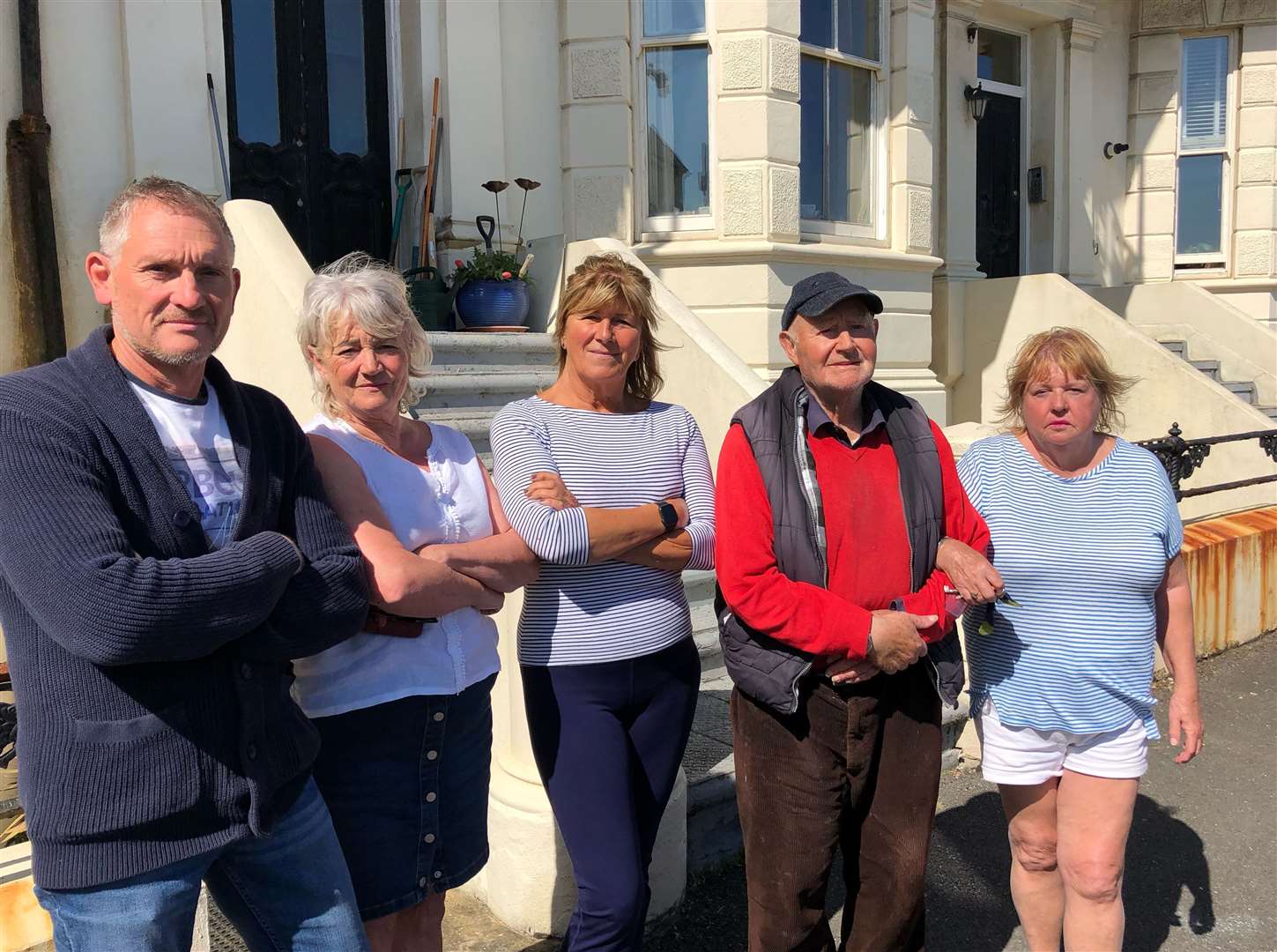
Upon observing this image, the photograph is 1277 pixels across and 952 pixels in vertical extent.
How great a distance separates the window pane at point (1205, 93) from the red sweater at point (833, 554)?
11.7 m

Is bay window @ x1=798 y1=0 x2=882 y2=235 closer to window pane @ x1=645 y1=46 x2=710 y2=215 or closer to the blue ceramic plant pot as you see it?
window pane @ x1=645 y1=46 x2=710 y2=215

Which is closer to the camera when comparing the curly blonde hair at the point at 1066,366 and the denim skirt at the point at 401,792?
the denim skirt at the point at 401,792

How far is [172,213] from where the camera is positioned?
179cm

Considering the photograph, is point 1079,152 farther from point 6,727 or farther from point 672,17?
point 6,727

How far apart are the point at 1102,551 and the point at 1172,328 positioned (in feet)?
32.0

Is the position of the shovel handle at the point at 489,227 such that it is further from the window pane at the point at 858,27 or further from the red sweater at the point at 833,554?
the red sweater at the point at 833,554

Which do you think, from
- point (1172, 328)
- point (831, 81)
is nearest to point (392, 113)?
point (831, 81)

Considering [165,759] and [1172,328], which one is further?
[1172,328]

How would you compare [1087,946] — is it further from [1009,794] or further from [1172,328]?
[1172,328]

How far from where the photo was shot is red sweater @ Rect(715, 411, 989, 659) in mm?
2260

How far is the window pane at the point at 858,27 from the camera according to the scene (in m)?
8.30

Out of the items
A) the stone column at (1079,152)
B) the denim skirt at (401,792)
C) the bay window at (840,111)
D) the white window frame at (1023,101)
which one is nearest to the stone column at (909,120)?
the bay window at (840,111)

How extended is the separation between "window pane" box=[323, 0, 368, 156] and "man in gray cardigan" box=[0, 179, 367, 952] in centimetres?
602

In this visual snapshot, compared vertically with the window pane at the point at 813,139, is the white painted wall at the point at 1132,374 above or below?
below
